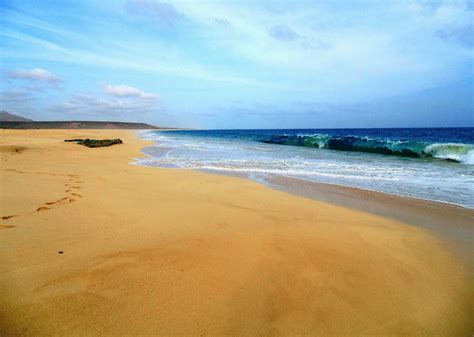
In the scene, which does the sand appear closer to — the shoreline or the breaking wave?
the shoreline

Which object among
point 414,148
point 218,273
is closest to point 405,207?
point 218,273

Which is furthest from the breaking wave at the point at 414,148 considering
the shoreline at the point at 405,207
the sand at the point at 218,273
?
the sand at the point at 218,273

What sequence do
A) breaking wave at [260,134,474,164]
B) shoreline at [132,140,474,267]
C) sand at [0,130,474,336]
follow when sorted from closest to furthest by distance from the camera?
sand at [0,130,474,336]
shoreline at [132,140,474,267]
breaking wave at [260,134,474,164]

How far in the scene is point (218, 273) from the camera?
103 inches

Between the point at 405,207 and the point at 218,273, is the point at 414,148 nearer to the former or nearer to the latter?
the point at 405,207

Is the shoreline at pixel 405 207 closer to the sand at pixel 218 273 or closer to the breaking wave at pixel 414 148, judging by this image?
the sand at pixel 218 273

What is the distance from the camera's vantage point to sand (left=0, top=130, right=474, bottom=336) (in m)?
2.00

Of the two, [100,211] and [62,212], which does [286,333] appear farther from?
[62,212]

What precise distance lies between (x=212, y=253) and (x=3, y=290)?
1832 mm

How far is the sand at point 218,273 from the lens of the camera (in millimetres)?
2004

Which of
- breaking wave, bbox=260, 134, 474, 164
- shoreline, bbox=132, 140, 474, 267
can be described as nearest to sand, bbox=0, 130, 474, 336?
shoreline, bbox=132, 140, 474, 267

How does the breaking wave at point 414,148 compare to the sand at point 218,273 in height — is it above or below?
above

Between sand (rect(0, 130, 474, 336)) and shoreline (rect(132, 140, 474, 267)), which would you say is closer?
sand (rect(0, 130, 474, 336))

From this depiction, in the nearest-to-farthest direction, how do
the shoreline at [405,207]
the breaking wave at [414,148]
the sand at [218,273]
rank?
the sand at [218,273], the shoreline at [405,207], the breaking wave at [414,148]
